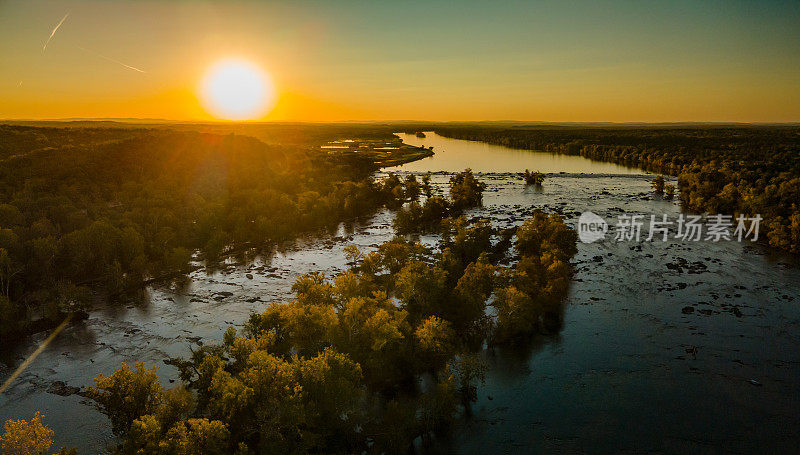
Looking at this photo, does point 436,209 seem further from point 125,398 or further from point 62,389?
point 125,398

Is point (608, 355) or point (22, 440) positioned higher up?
point (22, 440)

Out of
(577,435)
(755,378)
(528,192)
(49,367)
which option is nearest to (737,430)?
(755,378)

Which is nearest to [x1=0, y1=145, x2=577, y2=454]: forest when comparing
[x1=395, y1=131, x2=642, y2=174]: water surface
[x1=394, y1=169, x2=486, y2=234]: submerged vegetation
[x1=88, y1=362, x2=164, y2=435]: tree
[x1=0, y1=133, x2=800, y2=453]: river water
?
[x1=88, y1=362, x2=164, y2=435]: tree

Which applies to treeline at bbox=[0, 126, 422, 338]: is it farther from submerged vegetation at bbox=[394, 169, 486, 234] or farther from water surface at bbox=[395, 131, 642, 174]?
water surface at bbox=[395, 131, 642, 174]

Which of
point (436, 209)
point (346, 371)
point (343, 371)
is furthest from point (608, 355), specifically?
point (436, 209)

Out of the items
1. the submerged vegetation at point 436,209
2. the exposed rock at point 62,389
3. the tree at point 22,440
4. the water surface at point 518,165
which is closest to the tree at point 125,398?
the tree at point 22,440

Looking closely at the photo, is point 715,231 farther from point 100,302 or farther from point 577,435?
point 100,302
